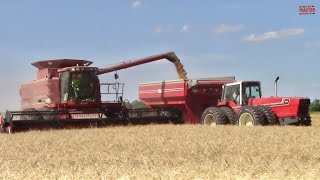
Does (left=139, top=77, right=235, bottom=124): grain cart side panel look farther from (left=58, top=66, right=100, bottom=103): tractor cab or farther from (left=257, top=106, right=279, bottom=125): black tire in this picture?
(left=257, top=106, right=279, bottom=125): black tire

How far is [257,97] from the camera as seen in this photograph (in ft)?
53.4

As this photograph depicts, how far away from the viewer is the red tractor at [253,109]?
47.9 feet

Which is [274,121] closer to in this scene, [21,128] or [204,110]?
[204,110]

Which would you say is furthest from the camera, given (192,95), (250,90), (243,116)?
(192,95)

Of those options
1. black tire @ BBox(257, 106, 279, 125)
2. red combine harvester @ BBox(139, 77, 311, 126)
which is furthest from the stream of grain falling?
black tire @ BBox(257, 106, 279, 125)

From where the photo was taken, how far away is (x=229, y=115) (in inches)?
633

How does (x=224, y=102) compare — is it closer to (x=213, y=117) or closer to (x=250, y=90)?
(x=213, y=117)

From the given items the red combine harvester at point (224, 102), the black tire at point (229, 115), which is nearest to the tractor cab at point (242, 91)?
the red combine harvester at point (224, 102)

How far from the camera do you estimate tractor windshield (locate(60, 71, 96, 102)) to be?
17453 millimetres

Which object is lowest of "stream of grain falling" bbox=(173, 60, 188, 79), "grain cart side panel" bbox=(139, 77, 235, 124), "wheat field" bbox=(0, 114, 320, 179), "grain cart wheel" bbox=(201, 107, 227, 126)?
"wheat field" bbox=(0, 114, 320, 179)

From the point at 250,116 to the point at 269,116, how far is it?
71 cm

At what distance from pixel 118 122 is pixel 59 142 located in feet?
19.4

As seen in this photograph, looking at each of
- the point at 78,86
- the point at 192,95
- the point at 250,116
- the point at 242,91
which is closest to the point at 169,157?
the point at 250,116

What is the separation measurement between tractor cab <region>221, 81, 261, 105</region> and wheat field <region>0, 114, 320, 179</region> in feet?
13.7
